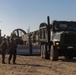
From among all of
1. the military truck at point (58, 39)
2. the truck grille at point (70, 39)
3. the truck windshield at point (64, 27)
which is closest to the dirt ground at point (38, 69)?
the military truck at point (58, 39)

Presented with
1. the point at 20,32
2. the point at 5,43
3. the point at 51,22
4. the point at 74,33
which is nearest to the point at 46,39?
the point at 51,22

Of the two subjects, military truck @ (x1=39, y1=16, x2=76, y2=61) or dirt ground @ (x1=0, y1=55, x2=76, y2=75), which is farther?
military truck @ (x1=39, y1=16, x2=76, y2=61)

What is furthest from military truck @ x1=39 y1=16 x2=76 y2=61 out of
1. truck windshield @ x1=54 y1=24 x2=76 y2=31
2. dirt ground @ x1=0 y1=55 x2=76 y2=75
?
dirt ground @ x1=0 y1=55 x2=76 y2=75

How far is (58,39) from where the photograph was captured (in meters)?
23.0

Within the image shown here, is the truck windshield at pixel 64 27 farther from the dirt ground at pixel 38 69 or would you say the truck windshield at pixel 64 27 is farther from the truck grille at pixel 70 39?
the dirt ground at pixel 38 69

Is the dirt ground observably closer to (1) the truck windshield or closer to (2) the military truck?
(2) the military truck

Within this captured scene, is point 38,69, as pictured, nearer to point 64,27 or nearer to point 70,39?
point 70,39

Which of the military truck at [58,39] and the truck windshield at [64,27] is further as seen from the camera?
the truck windshield at [64,27]

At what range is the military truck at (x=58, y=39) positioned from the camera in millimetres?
22844

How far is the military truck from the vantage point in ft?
74.9

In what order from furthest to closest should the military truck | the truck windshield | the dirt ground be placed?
the truck windshield < the military truck < the dirt ground

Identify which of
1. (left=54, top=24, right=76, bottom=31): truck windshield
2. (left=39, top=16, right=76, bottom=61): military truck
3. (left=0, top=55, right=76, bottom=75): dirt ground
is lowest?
(left=0, top=55, right=76, bottom=75): dirt ground

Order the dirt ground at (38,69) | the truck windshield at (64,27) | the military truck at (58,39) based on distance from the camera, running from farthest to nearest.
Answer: the truck windshield at (64,27), the military truck at (58,39), the dirt ground at (38,69)

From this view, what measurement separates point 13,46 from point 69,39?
15.8 feet
